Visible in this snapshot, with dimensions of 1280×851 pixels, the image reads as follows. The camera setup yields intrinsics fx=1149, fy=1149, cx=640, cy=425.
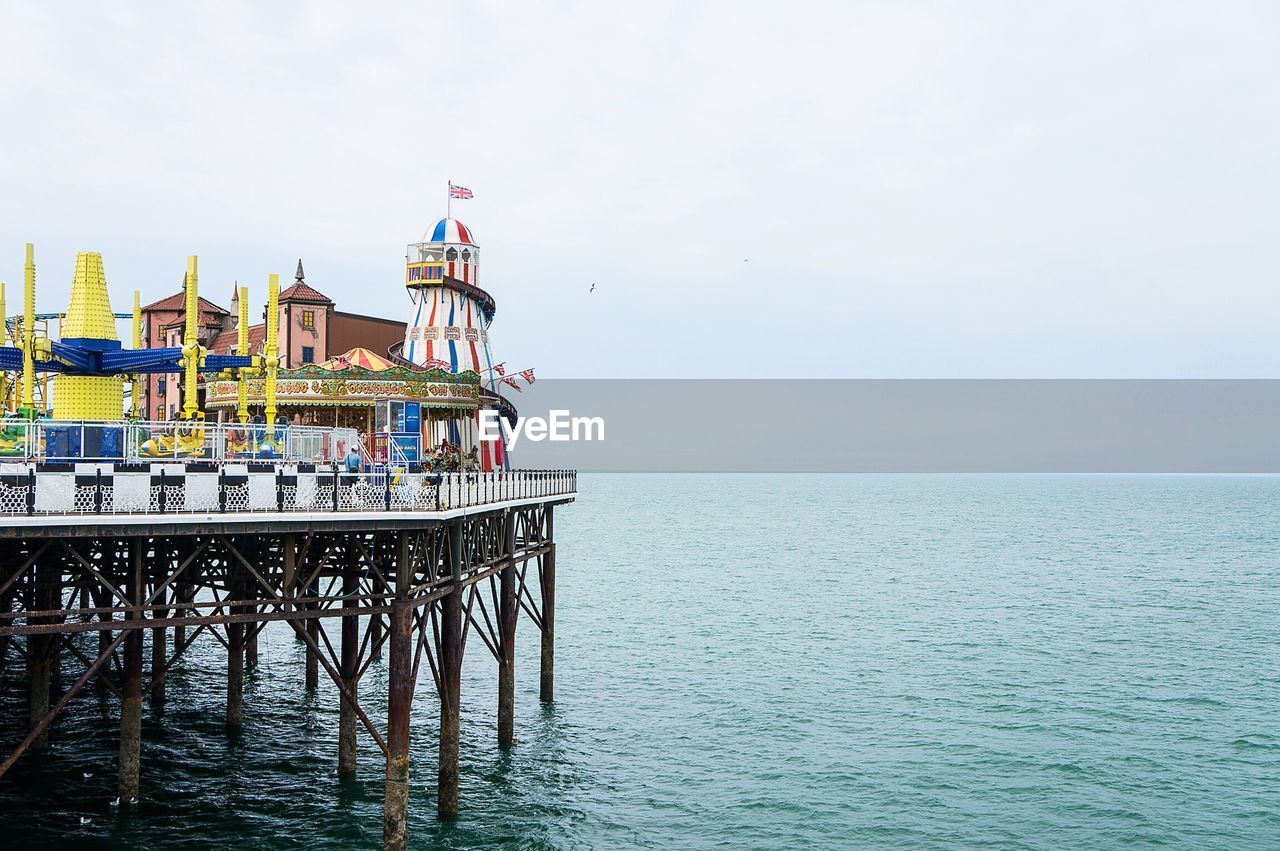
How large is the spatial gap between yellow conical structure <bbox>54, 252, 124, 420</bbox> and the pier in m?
3.41

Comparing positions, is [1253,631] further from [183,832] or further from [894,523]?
[894,523]

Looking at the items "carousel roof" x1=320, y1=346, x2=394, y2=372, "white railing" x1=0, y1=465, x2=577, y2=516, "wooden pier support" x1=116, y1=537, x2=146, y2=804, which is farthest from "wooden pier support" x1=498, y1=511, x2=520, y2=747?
"wooden pier support" x1=116, y1=537, x2=146, y2=804

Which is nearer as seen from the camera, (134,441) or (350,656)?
(134,441)

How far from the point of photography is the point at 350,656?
30.2 m

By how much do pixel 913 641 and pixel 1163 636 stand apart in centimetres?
1210

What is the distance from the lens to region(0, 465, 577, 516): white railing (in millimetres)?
19875

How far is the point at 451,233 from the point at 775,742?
27301mm

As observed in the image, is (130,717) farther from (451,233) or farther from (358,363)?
(451,233)

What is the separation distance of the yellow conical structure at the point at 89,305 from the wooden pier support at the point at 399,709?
34.6 ft

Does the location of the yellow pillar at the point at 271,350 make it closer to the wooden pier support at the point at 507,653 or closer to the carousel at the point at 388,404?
the carousel at the point at 388,404

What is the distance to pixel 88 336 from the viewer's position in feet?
92.5

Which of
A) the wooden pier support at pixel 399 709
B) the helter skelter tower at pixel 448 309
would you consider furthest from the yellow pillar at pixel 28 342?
the helter skelter tower at pixel 448 309

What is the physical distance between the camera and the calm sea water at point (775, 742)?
2717cm

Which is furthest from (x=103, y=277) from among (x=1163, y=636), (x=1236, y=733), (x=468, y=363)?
(x=1163, y=636)
